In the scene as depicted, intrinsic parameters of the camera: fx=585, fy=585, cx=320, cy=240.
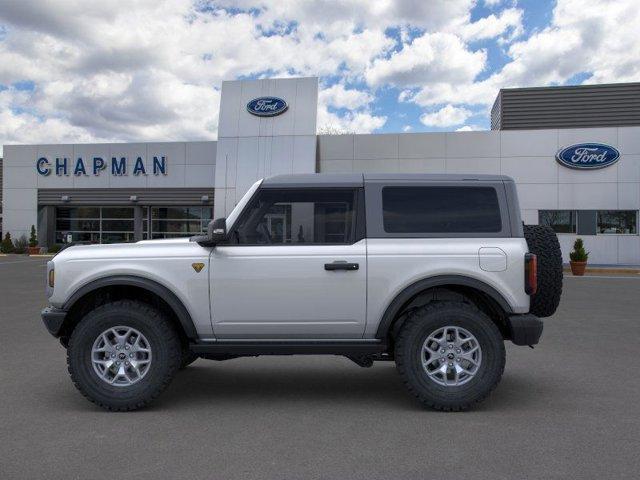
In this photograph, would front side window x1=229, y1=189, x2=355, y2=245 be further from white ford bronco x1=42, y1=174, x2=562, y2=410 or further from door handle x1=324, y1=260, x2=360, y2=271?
door handle x1=324, y1=260, x2=360, y2=271

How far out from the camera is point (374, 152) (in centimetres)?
2755

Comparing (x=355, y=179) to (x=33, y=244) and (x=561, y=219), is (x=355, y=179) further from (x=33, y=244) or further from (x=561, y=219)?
(x=33, y=244)

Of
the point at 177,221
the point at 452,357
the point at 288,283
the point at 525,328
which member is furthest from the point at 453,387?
the point at 177,221

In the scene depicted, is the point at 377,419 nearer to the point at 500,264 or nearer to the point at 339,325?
the point at 339,325

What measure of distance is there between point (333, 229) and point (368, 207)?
0.35 metres

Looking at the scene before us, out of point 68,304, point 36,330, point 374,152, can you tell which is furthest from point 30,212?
point 68,304

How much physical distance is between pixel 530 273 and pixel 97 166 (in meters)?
31.0

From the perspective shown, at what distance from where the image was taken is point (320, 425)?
14.6 ft

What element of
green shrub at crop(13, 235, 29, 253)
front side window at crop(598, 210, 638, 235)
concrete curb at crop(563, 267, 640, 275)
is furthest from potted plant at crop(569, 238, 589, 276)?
green shrub at crop(13, 235, 29, 253)

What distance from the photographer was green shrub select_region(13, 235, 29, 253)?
3297cm

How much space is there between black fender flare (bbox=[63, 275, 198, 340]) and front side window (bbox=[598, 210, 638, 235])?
25226mm

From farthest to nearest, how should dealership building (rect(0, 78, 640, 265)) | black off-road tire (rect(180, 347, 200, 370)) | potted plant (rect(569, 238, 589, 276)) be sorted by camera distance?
dealership building (rect(0, 78, 640, 265)) → potted plant (rect(569, 238, 589, 276)) → black off-road tire (rect(180, 347, 200, 370))

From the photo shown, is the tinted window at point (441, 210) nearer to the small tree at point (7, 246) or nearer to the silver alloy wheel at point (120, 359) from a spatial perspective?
the silver alloy wheel at point (120, 359)

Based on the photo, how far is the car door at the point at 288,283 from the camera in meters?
4.79
